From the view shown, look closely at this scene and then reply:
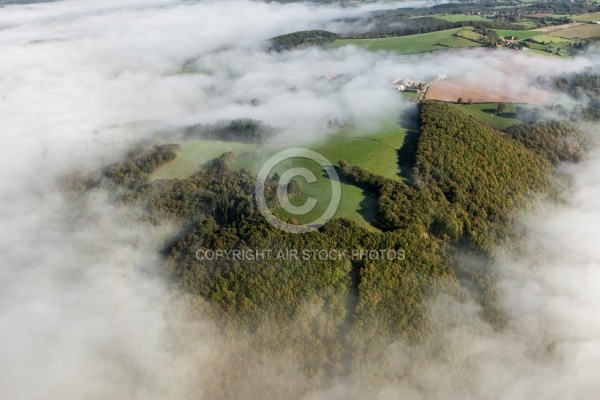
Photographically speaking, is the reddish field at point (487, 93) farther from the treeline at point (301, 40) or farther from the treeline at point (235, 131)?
the treeline at point (301, 40)

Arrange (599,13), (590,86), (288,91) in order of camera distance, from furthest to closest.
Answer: (599,13), (288,91), (590,86)

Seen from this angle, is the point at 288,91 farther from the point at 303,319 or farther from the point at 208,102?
the point at 303,319

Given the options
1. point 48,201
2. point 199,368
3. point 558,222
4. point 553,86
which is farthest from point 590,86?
point 48,201

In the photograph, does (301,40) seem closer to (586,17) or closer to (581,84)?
(581,84)

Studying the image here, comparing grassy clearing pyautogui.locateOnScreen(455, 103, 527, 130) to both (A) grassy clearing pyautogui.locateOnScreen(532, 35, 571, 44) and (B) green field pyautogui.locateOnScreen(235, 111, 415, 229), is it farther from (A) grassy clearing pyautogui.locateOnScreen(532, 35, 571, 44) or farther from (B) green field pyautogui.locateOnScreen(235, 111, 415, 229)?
(A) grassy clearing pyautogui.locateOnScreen(532, 35, 571, 44)

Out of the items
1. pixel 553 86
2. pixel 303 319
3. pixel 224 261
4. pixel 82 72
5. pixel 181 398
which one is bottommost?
pixel 181 398
